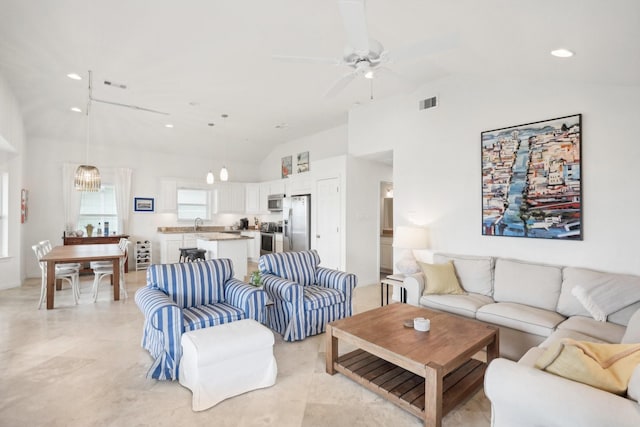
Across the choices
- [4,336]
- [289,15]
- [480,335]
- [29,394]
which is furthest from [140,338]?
[289,15]

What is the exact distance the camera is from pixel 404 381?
2.43m

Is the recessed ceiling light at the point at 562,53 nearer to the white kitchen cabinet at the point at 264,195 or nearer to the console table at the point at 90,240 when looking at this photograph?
the white kitchen cabinet at the point at 264,195

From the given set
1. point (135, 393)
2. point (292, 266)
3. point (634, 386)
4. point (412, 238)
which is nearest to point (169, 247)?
point (292, 266)

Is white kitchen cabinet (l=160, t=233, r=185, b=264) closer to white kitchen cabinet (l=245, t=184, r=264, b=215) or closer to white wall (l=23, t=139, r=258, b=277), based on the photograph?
white wall (l=23, t=139, r=258, b=277)

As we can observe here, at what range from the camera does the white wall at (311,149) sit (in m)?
6.75

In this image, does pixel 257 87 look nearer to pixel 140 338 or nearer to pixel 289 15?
pixel 289 15

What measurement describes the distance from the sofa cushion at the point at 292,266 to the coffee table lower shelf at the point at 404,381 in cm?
125

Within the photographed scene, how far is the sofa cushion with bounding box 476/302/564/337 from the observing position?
278 cm

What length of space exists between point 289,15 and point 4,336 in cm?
435

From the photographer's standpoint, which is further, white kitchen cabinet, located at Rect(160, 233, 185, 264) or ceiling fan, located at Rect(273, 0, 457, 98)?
white kitchen cabinet, located at Rect(160, 233, 185, 264)

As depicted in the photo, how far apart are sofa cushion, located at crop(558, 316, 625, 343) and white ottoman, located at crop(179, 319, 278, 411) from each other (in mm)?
2414

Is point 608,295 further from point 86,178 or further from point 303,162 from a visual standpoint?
point 86,178

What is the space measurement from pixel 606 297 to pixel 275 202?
6.52 metres

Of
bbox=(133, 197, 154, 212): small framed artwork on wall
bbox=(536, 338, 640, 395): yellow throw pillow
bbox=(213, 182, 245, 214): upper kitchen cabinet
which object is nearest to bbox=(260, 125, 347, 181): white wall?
bbox=(213, 182, 245, 214): upper kitchen cabinet
